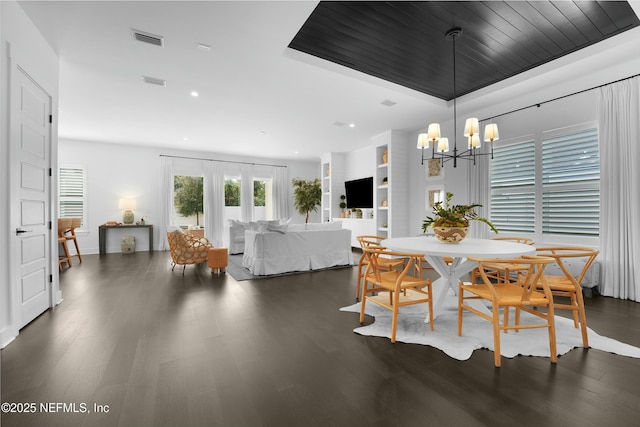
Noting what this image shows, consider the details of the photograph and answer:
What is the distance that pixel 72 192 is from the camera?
738 cm

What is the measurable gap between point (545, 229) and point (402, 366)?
3911 mm

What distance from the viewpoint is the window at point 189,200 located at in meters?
8.86

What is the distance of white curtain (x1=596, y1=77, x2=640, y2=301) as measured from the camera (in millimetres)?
3512

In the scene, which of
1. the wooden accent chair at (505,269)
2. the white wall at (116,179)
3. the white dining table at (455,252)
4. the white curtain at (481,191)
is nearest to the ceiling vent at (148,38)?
the white dining table at (455,252)

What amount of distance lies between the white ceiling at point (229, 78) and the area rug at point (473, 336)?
3022mm

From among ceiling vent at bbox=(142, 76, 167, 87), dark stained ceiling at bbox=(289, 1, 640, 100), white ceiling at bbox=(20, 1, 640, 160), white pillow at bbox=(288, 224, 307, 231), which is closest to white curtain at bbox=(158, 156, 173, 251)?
white ceiling at bbox=(20, 1, 640, 160)

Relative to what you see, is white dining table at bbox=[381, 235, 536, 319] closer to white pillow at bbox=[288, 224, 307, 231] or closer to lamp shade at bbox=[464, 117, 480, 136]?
lamp shade at bbox=[464, 117, 480, 136]

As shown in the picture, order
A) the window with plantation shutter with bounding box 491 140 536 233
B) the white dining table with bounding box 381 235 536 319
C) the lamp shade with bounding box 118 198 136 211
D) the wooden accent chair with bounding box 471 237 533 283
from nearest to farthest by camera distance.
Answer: the white dining table with bounding box 381 235 536 319
the wooden accent chair with bounding box 471 237 533 283
the window with plantation shutter with bounding box 491 140 536 233
the lamp shade with bounding box 118 198 136 211

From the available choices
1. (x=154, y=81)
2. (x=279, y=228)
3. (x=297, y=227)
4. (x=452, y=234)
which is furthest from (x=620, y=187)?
(x=154, y=81)

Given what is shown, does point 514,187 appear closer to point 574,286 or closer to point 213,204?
point 574,286

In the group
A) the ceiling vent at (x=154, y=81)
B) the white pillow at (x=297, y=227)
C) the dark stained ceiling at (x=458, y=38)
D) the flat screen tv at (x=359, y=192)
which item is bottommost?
the white pillow at (x=297, y=227)

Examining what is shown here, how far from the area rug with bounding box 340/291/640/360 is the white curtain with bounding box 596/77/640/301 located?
60.1 inches

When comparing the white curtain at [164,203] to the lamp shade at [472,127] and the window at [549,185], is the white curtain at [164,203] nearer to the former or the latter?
the lamp shade at [472,127]

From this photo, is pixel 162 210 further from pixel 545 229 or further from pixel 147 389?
pixel 545 229
